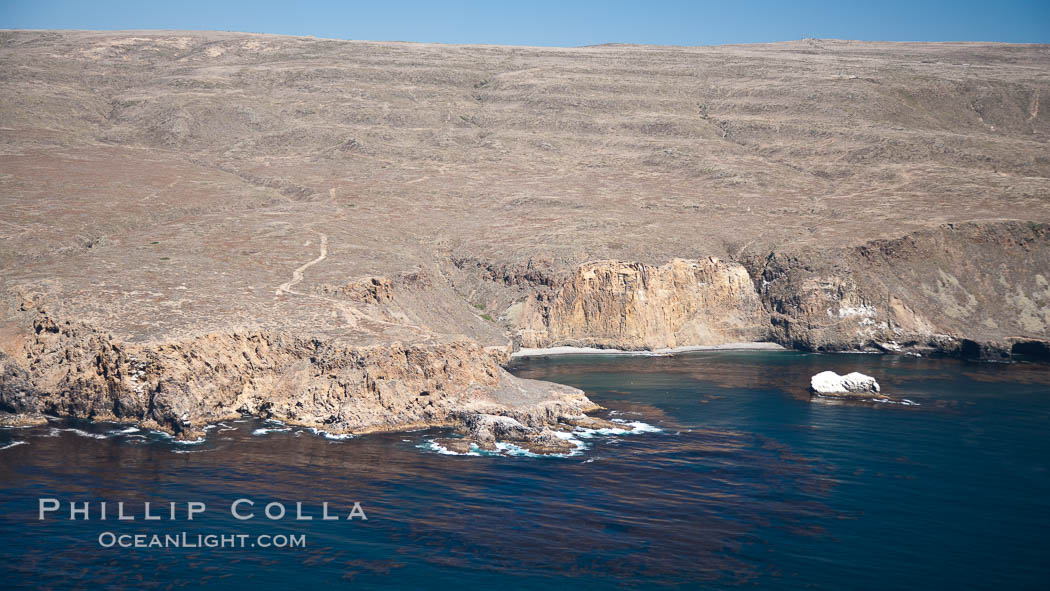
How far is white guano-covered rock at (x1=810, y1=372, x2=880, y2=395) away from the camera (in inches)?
2502

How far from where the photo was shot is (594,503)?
3953cm

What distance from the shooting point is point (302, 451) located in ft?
154

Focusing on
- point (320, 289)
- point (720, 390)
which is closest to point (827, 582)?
point (720, 390)

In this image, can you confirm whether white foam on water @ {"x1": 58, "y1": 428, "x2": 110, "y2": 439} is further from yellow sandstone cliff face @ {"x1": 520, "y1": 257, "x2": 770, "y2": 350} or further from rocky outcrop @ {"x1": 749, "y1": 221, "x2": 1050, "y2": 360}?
rocky outcrop @ {"x1": 749, "y1": 221, "x2": 1050, "y2": 360}

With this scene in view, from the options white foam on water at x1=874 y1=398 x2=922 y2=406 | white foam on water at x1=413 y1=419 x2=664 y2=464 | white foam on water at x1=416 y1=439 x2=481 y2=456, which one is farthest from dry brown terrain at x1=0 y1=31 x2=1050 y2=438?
white foam on water at x1=874 y1=398 x2=922 y2=406

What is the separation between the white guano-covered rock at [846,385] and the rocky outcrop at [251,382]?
67.7 ft

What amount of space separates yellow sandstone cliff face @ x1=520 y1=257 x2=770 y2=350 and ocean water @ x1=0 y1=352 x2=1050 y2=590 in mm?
23665

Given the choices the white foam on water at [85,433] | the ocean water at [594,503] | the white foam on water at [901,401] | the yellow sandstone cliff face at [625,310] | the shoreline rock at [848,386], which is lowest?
the ocean water at [594,503]

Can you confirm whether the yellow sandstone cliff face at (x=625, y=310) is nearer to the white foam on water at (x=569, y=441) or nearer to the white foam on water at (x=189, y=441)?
the white foam on water at (x=569, y=441)

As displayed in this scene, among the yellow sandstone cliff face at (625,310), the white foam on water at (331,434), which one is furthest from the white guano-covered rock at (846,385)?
the white foam on water at (331,434)

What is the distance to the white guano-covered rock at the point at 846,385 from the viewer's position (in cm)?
6356

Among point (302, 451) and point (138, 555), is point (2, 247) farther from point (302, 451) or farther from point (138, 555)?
point (138, 555)

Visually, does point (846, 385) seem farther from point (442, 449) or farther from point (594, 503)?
point (442, 449)

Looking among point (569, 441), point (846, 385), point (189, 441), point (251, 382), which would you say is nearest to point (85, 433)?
point (189, 441)
